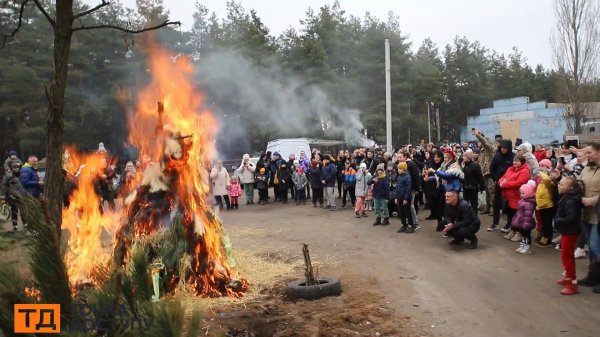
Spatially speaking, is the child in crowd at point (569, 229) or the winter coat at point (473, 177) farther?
the winter coat at point (473, 177)

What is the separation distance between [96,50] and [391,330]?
30.7 meters

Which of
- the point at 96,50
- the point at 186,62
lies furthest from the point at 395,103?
the point at 186,62

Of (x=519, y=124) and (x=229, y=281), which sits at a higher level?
(x=519, y=124)

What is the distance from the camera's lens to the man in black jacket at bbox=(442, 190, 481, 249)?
30.6 feet

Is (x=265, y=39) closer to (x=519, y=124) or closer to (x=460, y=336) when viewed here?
(x=519, y=124)

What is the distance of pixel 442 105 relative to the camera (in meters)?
56.0

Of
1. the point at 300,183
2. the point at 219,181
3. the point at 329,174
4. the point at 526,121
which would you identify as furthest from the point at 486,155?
the point at 526,121

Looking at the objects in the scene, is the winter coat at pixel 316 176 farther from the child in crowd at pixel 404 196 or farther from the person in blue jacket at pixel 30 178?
the person in blue jacket at pixel 30 178

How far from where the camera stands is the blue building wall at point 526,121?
39688mm

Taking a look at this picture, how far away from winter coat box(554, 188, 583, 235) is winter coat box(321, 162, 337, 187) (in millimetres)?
9459


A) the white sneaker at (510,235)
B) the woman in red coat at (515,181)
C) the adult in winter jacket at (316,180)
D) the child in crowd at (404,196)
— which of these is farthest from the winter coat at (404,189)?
the adult in winter jacket at (316,180)

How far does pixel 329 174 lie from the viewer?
15.8 meters

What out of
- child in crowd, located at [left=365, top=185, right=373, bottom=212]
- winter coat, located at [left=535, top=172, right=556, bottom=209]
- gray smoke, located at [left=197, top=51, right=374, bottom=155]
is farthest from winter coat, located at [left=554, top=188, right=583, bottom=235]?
gray smoke, located at [left=197, top=51, right=374, bottom=155]

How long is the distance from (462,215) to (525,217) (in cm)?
117
